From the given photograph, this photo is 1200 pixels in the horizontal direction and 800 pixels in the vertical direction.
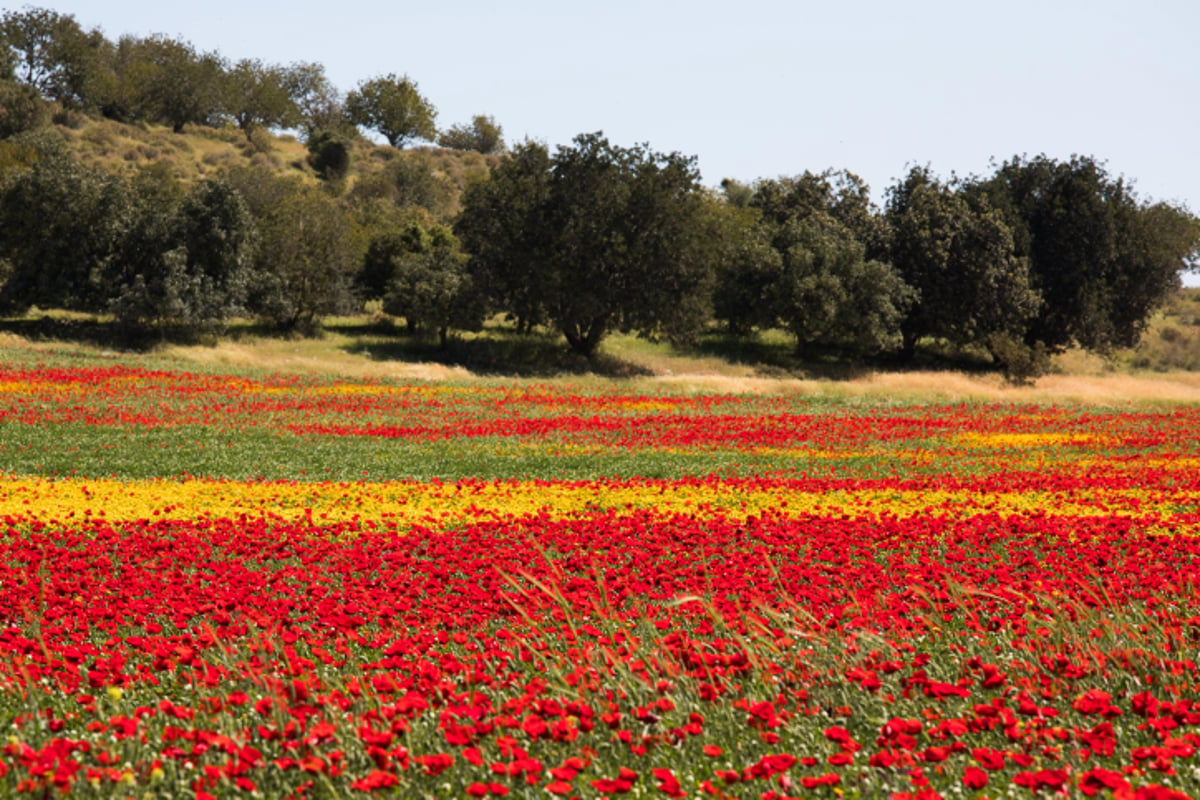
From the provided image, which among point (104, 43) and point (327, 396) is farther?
point (104, 43)

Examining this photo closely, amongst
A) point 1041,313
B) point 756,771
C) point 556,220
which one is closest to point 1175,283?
point 1041,313

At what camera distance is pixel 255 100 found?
133750mm

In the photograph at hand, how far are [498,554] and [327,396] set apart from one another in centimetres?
2506

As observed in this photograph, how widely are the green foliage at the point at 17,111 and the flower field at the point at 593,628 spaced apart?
9297cm

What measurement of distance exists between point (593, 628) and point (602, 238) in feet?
164

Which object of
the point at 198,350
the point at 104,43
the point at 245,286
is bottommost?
the point at 198,350

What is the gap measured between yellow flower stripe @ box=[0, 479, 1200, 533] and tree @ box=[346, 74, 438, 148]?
138823 millimetres

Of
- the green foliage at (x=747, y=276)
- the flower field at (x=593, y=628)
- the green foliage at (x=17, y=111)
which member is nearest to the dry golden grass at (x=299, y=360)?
the green foliage at (x=747, y=276)

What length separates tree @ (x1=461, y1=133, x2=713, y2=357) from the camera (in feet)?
185

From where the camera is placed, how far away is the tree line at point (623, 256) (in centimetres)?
5609

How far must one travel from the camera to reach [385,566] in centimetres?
1029

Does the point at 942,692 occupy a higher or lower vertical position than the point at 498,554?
higher

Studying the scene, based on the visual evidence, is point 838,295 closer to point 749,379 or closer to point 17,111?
point 749,379

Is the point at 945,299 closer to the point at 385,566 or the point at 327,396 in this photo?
the point at 327,396
